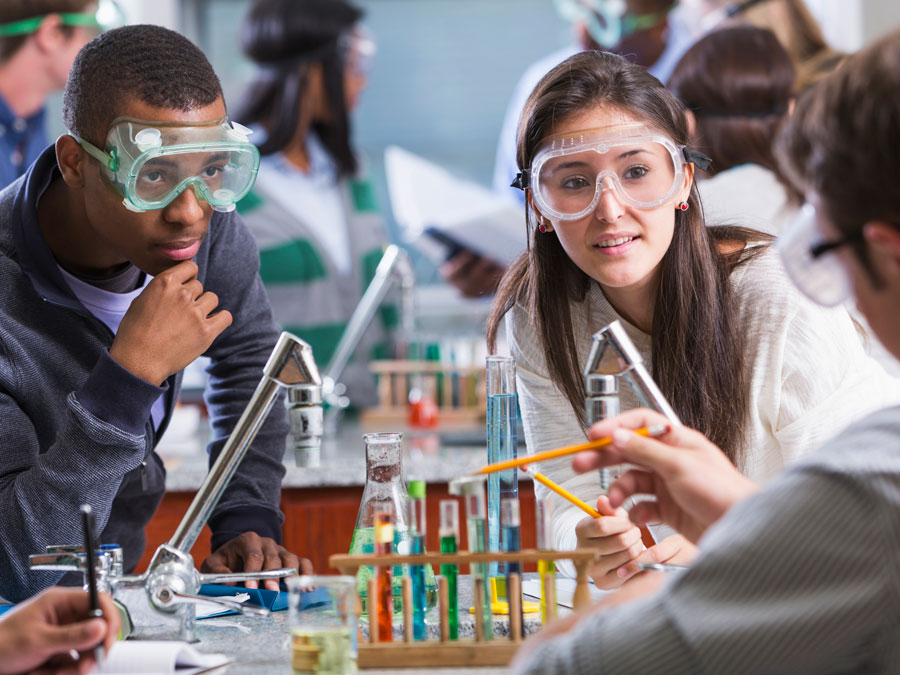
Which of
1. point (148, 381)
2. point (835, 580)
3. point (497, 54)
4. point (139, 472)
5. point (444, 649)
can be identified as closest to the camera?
point (835, 580)

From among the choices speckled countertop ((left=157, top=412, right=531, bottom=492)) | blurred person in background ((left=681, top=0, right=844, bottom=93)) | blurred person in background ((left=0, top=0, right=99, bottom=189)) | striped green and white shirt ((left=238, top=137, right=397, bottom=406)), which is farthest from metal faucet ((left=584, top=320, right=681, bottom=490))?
blurred person in background ((left=681, top=0, right=844, bottom=93))

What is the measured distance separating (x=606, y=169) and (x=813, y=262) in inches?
26.7

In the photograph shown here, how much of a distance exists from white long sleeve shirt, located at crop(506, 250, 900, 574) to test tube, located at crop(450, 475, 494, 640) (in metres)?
0.44

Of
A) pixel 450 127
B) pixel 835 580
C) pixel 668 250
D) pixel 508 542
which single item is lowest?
pixel 835 580

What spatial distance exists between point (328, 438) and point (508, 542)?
213cm

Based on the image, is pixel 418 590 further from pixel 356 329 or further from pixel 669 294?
pixel 356 329

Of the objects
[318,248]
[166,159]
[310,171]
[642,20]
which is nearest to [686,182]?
[166,159]

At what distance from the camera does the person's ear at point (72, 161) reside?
1.62 meters

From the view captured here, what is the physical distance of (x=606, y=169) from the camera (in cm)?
173

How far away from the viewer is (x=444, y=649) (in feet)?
4.05

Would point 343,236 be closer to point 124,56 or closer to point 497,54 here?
point 497,54

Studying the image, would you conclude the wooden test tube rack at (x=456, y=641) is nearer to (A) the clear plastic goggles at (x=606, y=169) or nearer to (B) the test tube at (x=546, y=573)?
(B) the test tube at (x=546, y=573)

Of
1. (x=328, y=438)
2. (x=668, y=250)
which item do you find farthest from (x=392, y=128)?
(x=668, y=250)

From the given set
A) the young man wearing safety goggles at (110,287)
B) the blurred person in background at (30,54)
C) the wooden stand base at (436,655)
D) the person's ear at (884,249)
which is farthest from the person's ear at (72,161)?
the blurred person in background at (30,54)
